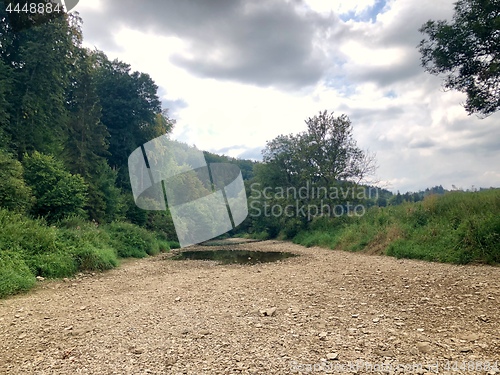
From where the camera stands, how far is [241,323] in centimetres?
404

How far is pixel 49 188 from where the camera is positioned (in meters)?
12.8

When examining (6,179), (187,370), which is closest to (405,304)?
(187,370)

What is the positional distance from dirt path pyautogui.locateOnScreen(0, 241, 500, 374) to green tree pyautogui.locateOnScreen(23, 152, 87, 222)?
24.3ft

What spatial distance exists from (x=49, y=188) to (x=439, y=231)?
15.2 meters

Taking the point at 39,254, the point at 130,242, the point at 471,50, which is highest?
the point at 471,50

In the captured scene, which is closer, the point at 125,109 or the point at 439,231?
the point at 439,231

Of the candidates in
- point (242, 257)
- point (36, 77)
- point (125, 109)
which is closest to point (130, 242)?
point (242, 257)

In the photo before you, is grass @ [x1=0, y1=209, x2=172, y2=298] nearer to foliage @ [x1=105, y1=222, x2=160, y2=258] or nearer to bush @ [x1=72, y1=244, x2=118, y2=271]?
bush @ [x1=72, y1=244, x2=118, y2=271]

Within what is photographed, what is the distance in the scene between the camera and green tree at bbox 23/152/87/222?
12.5m

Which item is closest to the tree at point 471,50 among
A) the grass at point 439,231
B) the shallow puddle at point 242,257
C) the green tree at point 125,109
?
the grass at point 439,231

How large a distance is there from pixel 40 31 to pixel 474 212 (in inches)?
783

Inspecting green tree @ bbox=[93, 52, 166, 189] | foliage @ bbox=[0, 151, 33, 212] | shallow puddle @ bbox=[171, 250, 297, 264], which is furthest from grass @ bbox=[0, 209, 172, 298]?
green tree @ bbox=[93, 52, 166, 189]

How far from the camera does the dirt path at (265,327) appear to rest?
2.91 meters

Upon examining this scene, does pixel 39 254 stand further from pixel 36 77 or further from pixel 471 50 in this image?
pixel 471 50
